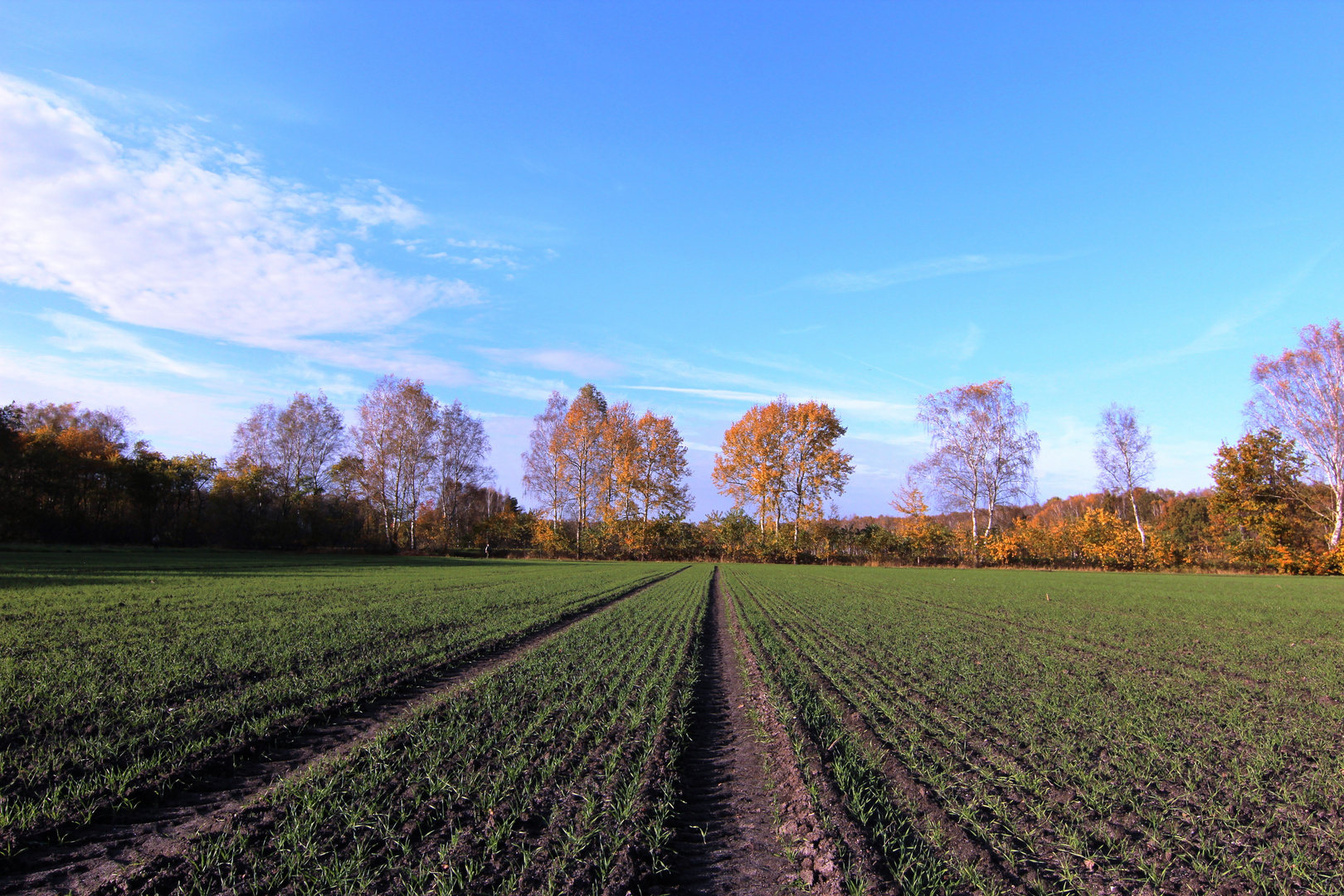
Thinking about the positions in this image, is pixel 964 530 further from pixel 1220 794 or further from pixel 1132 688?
pixel 1220 794

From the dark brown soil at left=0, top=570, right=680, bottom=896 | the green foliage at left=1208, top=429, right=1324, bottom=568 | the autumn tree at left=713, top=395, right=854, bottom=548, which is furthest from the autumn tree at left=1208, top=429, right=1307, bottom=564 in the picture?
the dark brown soil at left=0, top=570, right=680, bottom=896

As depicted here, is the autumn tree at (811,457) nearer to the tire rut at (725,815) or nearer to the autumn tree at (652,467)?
the autumn tree at (652,467)

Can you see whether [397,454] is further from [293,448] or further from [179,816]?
[179,816]

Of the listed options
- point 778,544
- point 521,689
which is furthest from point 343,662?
point 778,544

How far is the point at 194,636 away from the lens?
8.60 m

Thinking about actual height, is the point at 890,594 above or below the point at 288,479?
below

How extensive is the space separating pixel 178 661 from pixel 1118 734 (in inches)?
401

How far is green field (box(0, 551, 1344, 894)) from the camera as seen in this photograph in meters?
3.13

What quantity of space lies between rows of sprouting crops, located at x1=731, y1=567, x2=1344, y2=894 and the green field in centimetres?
3

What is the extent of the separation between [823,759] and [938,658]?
470 cm

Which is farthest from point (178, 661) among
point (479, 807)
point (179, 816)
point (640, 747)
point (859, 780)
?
point (859, 780)

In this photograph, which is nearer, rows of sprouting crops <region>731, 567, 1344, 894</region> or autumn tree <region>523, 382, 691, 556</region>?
rows of sprouting crops <region>731, 567, 1344, 894</region>

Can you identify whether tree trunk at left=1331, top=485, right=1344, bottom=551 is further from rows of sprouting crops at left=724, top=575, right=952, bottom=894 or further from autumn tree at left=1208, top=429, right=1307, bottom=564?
rows of sprouting crops at left=724, top=575, right=952, bottom=894

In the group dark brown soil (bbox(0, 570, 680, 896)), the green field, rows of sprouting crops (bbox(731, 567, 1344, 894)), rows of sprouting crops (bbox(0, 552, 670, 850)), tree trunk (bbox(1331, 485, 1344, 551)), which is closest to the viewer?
dark brown soil (bbox(0, 570, 680, 896))
